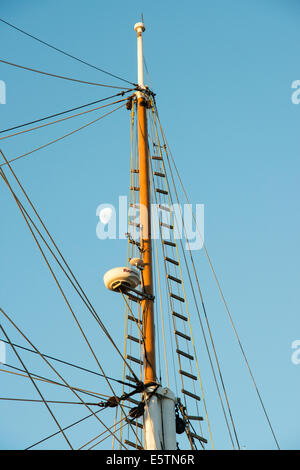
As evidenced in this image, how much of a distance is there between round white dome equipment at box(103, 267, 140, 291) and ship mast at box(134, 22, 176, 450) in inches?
28.2

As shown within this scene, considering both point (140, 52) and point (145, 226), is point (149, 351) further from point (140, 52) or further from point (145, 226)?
point (140, 52)

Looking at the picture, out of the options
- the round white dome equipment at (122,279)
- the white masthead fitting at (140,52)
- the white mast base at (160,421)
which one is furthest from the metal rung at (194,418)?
the white masthead fitting at (140,52)

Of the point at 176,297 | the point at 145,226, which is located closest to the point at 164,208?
the point at 145,226

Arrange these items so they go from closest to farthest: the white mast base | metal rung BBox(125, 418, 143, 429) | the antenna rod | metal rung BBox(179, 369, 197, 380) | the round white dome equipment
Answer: the white mast base → metal rung BBox(125, 418, 143, 429) → the round white dome equipment → the antenna rod → metal rung BBox(179, 369, 197, 380)

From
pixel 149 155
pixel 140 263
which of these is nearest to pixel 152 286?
pixel 140 263

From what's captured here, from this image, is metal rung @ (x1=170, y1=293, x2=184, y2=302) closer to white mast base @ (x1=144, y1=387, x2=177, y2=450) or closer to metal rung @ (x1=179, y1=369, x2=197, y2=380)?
metal rung @ (x1=179, y1=369, x2=197, y2=380)

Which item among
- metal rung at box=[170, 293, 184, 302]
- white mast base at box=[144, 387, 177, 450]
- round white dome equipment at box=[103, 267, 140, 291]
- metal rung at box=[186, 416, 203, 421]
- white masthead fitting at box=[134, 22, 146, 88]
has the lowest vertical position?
white mast base at box=[144, 387, 177, 450]

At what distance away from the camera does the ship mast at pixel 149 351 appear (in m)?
12.7

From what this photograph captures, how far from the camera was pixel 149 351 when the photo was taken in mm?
13859

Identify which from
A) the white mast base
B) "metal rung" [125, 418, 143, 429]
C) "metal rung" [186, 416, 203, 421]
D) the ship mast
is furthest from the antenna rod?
"metal rung" [186, 416, 203, 421]

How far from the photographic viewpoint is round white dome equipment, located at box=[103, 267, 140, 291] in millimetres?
13688

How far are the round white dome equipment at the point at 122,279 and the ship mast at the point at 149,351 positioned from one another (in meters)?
0.72

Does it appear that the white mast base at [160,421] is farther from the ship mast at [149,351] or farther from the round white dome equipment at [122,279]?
the round white dome equipment at [122,279]
